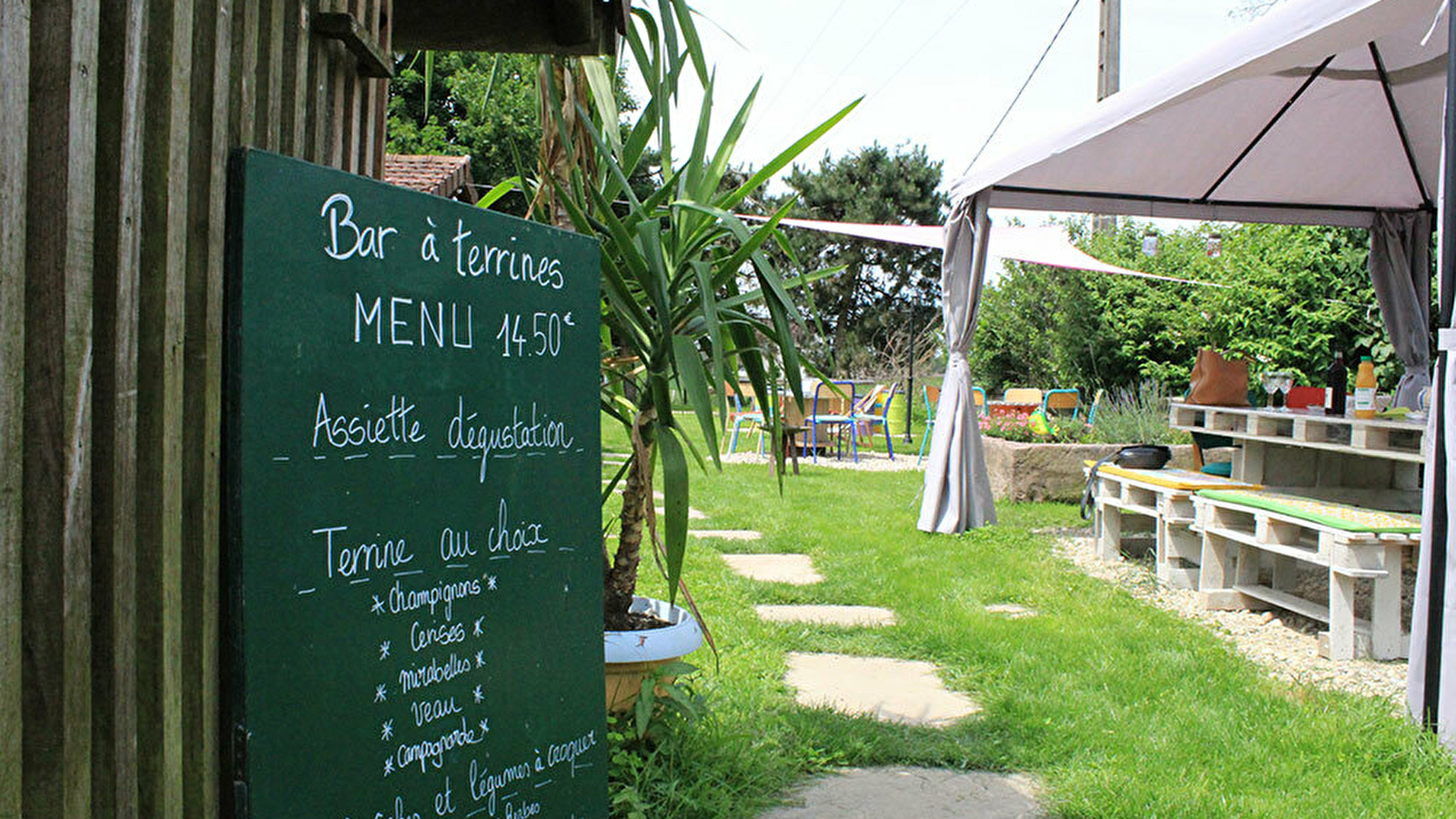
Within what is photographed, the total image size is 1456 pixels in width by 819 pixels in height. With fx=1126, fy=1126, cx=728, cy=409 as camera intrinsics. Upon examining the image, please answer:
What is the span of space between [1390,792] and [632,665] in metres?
1.84

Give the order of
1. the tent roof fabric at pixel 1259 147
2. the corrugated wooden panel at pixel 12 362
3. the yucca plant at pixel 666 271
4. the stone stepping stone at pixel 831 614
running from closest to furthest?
the corrugated wooden panel at pixel 12 362 → the yucca plant at pixel 666 271 → the stone stepping stone at pixel 831 614 → the tent roof fabric at pixel 1259 147

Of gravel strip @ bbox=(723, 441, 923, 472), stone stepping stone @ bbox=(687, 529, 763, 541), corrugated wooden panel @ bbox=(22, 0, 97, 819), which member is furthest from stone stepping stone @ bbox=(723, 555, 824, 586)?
gravel strip @ bbox=(723, 441, 923, 472)

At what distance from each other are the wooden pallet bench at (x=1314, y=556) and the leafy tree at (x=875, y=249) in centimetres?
2568

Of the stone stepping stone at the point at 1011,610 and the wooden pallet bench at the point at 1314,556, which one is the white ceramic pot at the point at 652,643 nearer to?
the stone stepping stone at the point at 1011,610

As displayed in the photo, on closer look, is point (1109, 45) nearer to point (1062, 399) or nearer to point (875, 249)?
point (1062, 399)

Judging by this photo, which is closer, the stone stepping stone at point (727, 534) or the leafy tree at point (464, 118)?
the stone stepping stone at point (727, 534)

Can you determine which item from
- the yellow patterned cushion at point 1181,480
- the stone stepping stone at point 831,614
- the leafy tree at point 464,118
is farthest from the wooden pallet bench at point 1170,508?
the leafy tree at point 464,118

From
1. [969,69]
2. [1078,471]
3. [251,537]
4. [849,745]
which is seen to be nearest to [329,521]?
[251,537]

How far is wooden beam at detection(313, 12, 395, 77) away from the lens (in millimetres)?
1741

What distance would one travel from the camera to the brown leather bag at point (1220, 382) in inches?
239

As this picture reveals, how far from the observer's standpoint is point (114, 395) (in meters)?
1.25

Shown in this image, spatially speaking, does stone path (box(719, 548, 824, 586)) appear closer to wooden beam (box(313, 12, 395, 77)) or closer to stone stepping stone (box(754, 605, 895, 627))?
stone stepping stone (box(754, 605, 895, 627))

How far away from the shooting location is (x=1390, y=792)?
8.81 ft

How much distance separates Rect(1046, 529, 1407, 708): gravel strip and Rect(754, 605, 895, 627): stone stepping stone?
1.25 m
